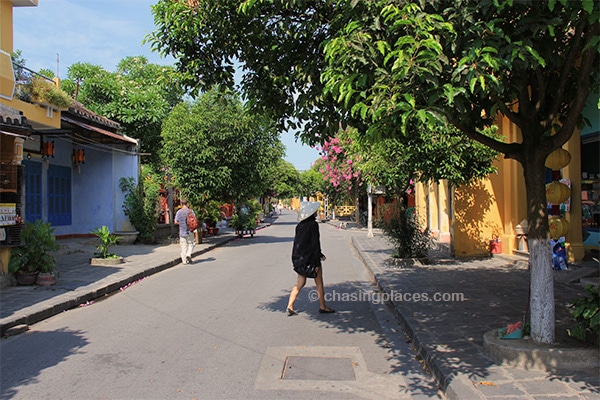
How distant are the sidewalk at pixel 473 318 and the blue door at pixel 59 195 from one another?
36.1 feet

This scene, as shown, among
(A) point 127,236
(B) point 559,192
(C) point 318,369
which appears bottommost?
(C) point 318,369

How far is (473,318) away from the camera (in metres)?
6.70

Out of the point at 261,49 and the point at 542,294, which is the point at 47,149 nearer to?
the point at 261,49

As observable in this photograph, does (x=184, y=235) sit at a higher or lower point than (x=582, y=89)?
lower

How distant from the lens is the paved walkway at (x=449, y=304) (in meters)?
4.29

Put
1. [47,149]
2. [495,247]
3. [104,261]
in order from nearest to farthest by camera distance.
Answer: [104,261]
[495,247]
[47,149]

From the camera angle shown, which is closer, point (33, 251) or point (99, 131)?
point (33, 251)

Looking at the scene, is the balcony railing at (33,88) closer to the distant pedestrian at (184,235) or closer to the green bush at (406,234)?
the distant pedestrian at (184,235)

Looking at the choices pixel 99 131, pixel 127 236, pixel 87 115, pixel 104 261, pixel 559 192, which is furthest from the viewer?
pixel 127 236

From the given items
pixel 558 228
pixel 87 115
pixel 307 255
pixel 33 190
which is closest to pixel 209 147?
pixel 87 115

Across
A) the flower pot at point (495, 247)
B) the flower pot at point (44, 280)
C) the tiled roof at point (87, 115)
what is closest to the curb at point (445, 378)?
the flower pot at point (44, 280)

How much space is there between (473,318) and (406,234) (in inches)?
235

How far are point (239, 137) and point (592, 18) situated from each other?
55.3 ft

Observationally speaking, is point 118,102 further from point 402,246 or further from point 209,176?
point 402,246
